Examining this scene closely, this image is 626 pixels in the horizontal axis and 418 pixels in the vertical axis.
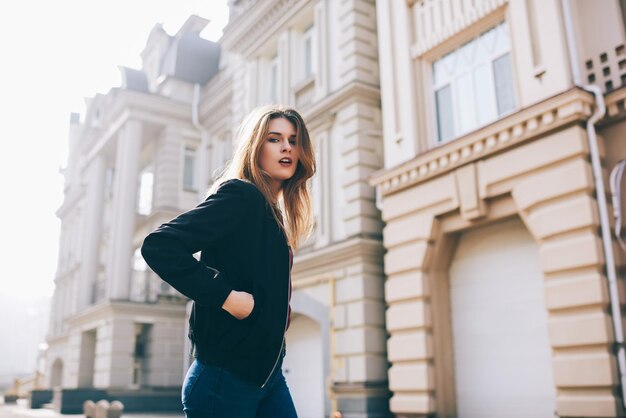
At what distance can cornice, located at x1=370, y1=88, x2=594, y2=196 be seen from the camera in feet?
24.9

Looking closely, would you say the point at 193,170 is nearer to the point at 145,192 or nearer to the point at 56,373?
the point at 145,192

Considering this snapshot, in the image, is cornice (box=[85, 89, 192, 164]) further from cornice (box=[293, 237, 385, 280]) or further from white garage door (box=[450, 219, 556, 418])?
white garage door (box=[450, 219, 556, 418])

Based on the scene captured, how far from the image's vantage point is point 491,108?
924cm

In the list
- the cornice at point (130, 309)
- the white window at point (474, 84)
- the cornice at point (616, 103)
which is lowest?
the cornice at point (130, 309)

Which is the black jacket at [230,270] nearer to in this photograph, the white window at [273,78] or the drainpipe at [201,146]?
the white window at [273,78]

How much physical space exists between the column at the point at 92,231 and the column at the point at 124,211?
2.96 meters

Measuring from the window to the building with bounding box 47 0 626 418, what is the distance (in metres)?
0.04

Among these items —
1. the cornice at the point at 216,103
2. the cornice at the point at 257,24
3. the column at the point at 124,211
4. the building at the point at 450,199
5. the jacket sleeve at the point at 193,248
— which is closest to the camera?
the jacket sleeve at the point at 193,248

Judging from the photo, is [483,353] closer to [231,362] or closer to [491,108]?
[491,108]

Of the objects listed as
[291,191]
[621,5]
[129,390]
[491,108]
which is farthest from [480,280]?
[129,390]

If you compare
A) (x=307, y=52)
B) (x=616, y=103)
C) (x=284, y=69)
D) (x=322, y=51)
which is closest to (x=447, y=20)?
(x=616, y=103)

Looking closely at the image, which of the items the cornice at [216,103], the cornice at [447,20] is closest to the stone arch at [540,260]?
the cornice at [447,20]

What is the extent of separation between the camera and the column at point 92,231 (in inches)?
880

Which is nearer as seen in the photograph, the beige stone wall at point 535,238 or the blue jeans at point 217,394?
the blue jeans at point 217,394
